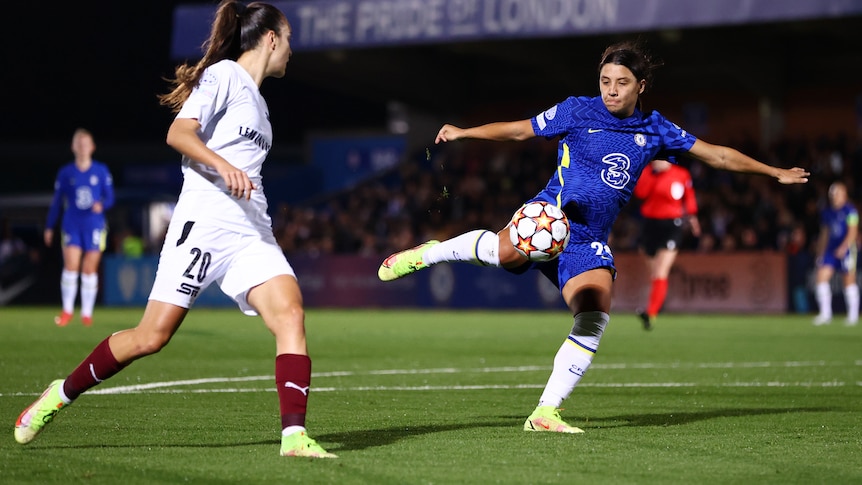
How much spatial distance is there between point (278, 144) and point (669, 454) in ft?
151

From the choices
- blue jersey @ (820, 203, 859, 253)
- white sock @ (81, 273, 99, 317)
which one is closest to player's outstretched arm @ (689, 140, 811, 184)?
white sock @ (81, 273, 99, 317)

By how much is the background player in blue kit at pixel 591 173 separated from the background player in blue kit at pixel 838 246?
13.3m

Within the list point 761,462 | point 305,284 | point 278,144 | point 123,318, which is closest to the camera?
point 761,462

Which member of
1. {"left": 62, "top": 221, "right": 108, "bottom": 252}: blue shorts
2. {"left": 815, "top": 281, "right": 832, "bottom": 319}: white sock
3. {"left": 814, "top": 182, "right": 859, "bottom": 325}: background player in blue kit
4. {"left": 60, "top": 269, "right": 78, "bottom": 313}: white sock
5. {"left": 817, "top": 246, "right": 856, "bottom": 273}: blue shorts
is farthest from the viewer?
{"left": 815, "top": 281, "right": 832, "bottom": 319}: white sock

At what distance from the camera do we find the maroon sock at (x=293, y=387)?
5547 millimetres

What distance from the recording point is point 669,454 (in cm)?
594

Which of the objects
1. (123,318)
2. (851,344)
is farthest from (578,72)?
(851,344)

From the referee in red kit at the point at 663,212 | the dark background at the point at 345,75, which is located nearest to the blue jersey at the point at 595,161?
the referee in red kit at the point at 663,212

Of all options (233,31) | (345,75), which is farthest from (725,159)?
(345,75)

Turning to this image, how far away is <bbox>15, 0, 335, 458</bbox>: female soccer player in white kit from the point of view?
220 inches

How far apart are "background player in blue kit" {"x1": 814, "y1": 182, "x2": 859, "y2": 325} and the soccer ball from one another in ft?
45.5

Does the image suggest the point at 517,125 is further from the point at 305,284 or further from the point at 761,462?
the point at 305,284

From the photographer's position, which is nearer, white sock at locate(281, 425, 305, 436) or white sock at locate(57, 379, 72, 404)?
white sock at locate(281, 425, 305, 436)

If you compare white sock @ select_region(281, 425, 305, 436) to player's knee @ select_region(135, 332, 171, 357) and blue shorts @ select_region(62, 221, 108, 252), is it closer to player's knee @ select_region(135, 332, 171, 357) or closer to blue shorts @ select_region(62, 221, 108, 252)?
player's knee @ select_region(135, 332, 171, 357)
